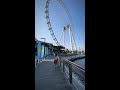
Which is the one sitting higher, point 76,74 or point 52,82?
point 76,74

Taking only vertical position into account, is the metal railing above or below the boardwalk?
above

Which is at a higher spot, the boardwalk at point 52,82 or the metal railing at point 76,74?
the metal railing at point 76,74

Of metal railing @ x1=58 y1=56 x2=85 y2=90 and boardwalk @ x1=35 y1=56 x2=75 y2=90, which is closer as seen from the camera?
metal railing @ x1=58 y1=56 x2=85 y2=90

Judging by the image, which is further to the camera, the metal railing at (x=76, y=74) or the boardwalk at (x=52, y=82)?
the boardwalk at (x=52, y=82)
